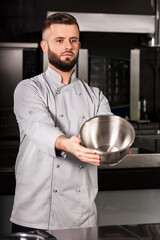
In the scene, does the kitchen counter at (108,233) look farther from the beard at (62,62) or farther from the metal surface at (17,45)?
the metal surface at (17,45)

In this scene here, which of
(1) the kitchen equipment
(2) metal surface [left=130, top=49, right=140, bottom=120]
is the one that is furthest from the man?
(2) metal surface [left=130, top=49, right=140, bottom=120]

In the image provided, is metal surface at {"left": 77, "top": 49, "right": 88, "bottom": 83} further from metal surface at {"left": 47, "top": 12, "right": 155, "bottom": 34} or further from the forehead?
the forehead

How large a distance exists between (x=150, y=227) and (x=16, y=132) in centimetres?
268

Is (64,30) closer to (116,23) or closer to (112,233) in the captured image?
(112,233)

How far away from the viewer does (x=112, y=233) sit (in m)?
1.49

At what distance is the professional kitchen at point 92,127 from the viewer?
166 centimetres

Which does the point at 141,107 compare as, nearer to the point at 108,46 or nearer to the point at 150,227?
the point at 108,46

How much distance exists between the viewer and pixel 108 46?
505cm

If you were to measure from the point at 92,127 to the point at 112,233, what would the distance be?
0.36 meters

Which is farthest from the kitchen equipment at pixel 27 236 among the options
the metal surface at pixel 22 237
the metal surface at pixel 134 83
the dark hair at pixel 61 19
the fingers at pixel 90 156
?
the metal surface at pixel 134 83

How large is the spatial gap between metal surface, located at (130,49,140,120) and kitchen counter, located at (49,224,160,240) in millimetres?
3454

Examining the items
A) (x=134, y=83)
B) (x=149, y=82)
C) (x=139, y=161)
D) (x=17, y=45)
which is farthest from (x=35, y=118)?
(x=149, y=82)

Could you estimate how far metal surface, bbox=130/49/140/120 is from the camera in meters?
4.98

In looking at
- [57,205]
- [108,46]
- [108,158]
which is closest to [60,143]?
[108,158]
